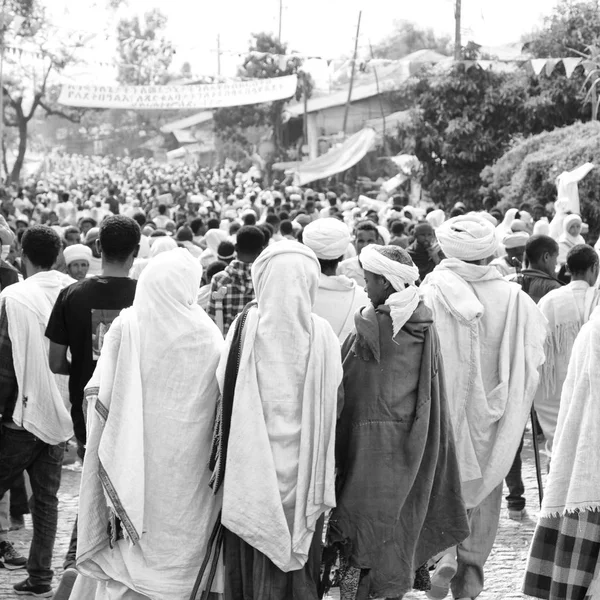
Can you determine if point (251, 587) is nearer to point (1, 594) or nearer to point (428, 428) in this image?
point (428, 428)

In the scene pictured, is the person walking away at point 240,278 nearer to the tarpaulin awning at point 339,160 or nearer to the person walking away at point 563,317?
the person walking away at point 563,317

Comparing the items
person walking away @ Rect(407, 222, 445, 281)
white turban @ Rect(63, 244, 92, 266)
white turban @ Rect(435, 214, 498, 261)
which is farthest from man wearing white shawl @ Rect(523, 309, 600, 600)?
person walking away @ Rect(407, 222, 445, 281)

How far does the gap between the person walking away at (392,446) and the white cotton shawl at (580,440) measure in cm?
58

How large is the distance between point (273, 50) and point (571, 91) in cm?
1925

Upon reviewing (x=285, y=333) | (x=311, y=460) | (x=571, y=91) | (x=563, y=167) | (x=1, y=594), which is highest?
(x=571, y=91)

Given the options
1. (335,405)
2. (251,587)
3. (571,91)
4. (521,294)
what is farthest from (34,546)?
(571,91)

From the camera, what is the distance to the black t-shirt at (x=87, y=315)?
5133mm

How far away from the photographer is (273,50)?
42500 mm

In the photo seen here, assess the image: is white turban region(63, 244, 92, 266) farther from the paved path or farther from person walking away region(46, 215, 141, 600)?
the paved path

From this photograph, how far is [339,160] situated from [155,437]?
2835 centimetres

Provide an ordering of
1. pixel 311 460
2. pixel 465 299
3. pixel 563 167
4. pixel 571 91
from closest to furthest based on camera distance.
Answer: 1. pixel 311 460
2. pixel 465 299
3. pixel 563 167
4. pixel 571 91

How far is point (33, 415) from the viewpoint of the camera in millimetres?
5520

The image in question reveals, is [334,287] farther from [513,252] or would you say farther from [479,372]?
Answer: [513,252]

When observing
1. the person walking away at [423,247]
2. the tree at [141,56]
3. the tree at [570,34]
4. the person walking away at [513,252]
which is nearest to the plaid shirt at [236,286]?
the person walking away at [513,252]
